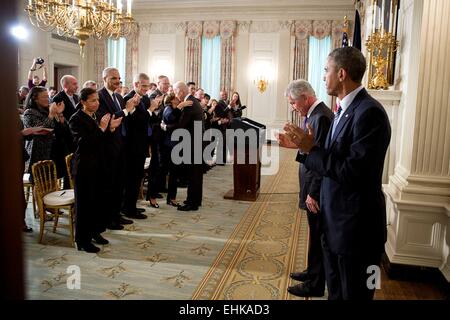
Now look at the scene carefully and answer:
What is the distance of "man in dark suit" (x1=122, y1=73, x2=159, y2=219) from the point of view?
4.94 metres

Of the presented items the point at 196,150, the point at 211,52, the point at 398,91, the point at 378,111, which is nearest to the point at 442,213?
the point at 398,91

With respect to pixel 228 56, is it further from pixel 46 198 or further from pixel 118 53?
pixel 46 198

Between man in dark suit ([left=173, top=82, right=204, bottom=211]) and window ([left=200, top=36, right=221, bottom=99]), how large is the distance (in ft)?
28.9

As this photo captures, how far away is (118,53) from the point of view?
49.1ft

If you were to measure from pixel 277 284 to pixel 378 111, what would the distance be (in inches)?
71.4

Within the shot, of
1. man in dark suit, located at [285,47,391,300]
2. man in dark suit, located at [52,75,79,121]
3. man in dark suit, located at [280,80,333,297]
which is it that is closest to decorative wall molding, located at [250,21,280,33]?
man in dark suit, located at [52,75,79,121]

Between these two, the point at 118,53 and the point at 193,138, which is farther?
the point at 118,53

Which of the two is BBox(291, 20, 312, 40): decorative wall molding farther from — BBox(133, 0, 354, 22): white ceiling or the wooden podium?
the wooden podium

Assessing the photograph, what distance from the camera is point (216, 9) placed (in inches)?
535

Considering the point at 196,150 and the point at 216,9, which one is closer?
the point at 196,150

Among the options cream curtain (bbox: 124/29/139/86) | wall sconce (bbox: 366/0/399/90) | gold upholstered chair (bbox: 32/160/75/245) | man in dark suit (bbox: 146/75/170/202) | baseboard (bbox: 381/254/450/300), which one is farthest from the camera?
cream curtain (bbox: 124/29/139/86)

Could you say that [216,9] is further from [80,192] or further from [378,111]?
[378,111]

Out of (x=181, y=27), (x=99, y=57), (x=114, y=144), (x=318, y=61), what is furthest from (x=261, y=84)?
(x=114, y=144)

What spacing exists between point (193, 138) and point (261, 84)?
862cm
